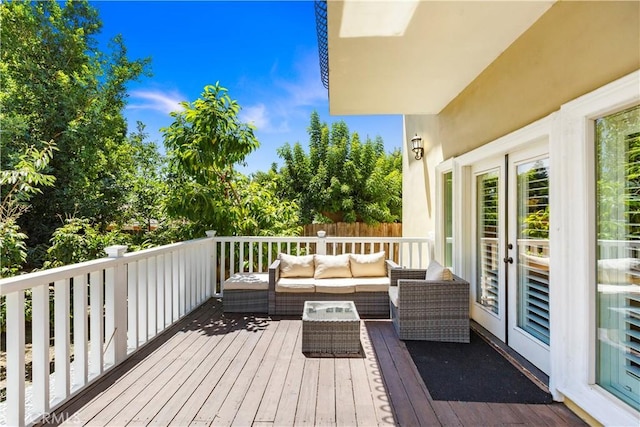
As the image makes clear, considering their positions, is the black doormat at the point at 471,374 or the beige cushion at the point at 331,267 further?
the beige cushion at the point at 331,267

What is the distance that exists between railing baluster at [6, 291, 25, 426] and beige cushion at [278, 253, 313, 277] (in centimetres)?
303

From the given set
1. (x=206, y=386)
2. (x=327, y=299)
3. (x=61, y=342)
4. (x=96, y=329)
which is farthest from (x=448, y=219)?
(x=61, y=342)

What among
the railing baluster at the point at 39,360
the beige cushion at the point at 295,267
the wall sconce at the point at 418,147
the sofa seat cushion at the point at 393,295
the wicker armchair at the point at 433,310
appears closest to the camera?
the railing baluster at the point at 39,360

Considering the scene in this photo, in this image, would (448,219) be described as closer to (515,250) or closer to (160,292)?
(515,250)

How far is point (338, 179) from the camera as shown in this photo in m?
11.7

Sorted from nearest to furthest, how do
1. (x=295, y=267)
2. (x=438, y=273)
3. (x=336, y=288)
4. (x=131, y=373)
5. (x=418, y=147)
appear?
(x=131, y=373) → (x=438, y=273) → (x=336, y=288) → (x=295, y=267) → (x=418, y=147)

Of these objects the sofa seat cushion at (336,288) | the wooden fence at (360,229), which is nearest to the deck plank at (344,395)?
the sofa seat cushion at (336,288)

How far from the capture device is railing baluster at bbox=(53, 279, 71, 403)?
237 centimetres

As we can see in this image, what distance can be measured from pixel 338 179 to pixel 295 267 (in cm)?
721

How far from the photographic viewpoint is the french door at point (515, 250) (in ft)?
9.70

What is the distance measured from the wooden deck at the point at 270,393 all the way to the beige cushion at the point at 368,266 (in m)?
1.29

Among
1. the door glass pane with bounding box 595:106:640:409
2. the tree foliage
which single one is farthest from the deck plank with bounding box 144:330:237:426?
the tree foliage

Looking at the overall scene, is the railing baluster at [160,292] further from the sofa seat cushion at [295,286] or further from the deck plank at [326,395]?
the deck plank at [326,395]

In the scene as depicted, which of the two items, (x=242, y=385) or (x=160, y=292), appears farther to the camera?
(x=160, y=292)
